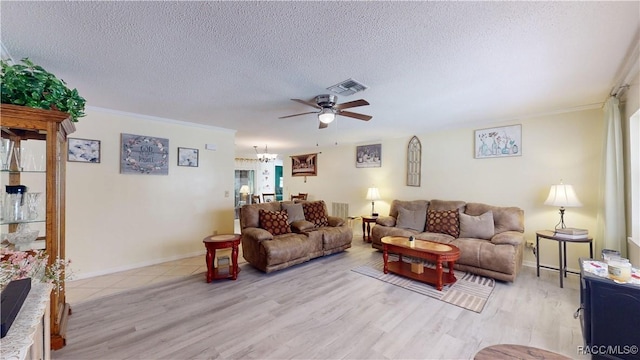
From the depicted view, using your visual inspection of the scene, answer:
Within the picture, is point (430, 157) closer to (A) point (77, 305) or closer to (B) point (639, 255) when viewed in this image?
(B) point (639, 255)

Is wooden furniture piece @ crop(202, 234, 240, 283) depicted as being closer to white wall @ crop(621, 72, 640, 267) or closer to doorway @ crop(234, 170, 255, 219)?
white wall @ crop(621, 72, 640, 267)

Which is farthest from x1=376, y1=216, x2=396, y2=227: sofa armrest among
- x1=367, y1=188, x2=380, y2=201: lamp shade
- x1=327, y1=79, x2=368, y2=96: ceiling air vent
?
x1=327, y1=79, x2=368, y2=96: ceiling air vent

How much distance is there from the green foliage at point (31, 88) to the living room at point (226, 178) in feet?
1.46

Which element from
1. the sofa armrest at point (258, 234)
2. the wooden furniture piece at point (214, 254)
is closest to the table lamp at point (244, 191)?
the sofa armrest at point (258, 234)

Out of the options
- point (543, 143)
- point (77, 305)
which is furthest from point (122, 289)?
point (543, 143)

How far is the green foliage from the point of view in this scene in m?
1.66

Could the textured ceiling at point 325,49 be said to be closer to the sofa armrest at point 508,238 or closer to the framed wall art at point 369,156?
the sofa armrest at point 508,238

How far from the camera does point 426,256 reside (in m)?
3.12

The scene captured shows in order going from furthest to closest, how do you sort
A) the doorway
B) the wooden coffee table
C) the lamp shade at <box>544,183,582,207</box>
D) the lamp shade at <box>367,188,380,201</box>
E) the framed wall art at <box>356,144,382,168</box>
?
the doorway, the framed wall art at <box>356,144,382,168</box>, the lamp shade at <box>367,188,380,201</box>, the lamp shade at <box>544,183,582,207</box>, the wooden coffee table

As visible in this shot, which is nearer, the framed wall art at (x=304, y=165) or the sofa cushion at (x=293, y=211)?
the sofa cushion at (x=293, y=211)

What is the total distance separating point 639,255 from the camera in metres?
2.32

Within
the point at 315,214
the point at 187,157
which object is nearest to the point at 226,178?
the point at 187,157

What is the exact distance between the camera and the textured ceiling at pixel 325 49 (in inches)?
59.6

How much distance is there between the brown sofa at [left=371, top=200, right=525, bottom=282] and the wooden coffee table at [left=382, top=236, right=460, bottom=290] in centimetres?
35
